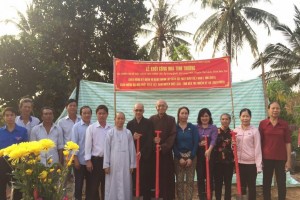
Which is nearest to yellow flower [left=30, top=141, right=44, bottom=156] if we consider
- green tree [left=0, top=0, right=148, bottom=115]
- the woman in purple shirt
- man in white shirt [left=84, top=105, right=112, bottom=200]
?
man in white shirt [left=84, top=105, right=112, bottom=200]

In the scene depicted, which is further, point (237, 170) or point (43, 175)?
point (237, 170)

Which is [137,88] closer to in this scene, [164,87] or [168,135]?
[164,87]

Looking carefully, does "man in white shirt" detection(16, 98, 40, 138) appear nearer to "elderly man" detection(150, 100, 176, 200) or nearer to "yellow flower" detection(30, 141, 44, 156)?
"elderly man" detection(150, 100, 176, 200)

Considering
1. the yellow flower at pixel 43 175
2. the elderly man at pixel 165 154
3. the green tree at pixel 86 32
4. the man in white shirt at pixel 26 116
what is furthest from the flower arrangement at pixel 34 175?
the green tree at pixel 86 32

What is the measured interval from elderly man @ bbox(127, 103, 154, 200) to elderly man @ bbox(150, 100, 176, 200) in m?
0.13

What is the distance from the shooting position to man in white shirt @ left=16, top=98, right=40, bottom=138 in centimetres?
412

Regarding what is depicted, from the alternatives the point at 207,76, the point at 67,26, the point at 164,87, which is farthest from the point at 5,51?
the point at 207,76

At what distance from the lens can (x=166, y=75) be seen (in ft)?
19.6

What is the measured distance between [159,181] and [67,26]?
9545 millimetres

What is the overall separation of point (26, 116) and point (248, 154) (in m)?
2.78

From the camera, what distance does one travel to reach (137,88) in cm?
593

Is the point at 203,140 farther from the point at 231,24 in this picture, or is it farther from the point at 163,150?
the point at 231,24

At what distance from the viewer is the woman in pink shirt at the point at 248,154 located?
4.19m

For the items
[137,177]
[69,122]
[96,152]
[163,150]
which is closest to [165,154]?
[163,150]
